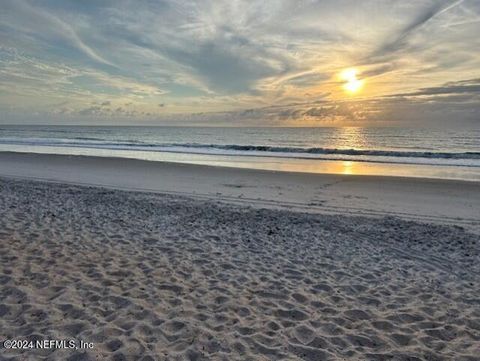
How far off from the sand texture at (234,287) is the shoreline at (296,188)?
2367mm

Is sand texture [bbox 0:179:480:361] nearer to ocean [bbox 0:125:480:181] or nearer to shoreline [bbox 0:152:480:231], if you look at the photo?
shoreline [bbox 0:152:480:231]

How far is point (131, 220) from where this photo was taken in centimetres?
909

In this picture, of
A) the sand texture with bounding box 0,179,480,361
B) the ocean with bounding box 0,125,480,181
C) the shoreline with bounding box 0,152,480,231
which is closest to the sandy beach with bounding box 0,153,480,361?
the sand texture with bounding box 0,179,480,361

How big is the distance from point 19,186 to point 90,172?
238 inches

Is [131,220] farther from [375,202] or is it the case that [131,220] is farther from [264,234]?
[375,202]

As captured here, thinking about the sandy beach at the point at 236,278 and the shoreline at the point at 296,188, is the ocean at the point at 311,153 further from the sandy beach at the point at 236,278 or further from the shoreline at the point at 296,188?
the sandy beach at the point at 236,278

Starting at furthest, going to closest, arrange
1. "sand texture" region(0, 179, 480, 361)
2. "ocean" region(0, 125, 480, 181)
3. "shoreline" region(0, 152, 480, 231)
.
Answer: "ocean" region(0, 125, 480, 181), "shoreline" region(0, 152, 480, 231), "sand texture" region(0, 179, 480, 361)

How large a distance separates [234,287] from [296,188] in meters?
10.2

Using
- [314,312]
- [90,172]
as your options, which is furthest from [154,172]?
[314,312]

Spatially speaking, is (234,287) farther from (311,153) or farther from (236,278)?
(311,153)

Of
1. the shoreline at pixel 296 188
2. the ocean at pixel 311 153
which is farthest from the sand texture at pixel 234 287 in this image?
the ocean at pixel 311 153

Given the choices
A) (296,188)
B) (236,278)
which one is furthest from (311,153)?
(236,278)

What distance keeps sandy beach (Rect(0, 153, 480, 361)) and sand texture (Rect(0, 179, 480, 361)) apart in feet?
0.07

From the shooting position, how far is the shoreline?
11.8m
